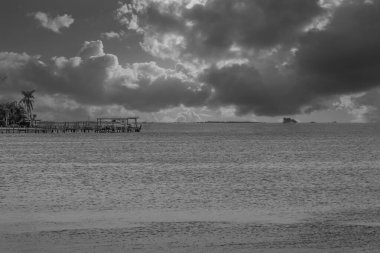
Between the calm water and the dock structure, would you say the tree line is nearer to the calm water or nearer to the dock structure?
the dock structure

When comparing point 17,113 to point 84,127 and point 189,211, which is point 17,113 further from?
point 189,211

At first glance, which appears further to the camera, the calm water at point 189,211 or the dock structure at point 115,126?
the dock structure at point 115,126

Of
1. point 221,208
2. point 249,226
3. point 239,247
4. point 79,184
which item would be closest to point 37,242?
point 239,247

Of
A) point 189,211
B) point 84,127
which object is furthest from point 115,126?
point 189,211

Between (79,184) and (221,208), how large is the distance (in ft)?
37.0

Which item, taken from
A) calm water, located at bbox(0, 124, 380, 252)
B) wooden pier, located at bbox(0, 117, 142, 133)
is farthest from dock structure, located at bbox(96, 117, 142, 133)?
calm water, located at bbox(0, 124, 380, 252)

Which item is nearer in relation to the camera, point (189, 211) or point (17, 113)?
point (189, 211)

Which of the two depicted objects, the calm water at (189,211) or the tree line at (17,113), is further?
the tree line at (17,113)

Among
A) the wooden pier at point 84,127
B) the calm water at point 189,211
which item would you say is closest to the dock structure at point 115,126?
the wooden pier at point 84,127

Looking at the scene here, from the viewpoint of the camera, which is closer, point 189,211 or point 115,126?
point 189,211

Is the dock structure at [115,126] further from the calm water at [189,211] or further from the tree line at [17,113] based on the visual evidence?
the calm water at [189,211]

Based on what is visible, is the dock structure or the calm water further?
the dock structure

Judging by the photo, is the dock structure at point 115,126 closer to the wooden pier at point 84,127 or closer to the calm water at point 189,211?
the wooden pier at point 84,127

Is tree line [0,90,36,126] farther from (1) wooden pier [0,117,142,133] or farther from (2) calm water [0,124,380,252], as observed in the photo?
(2) calm water [0,124,380,252]
